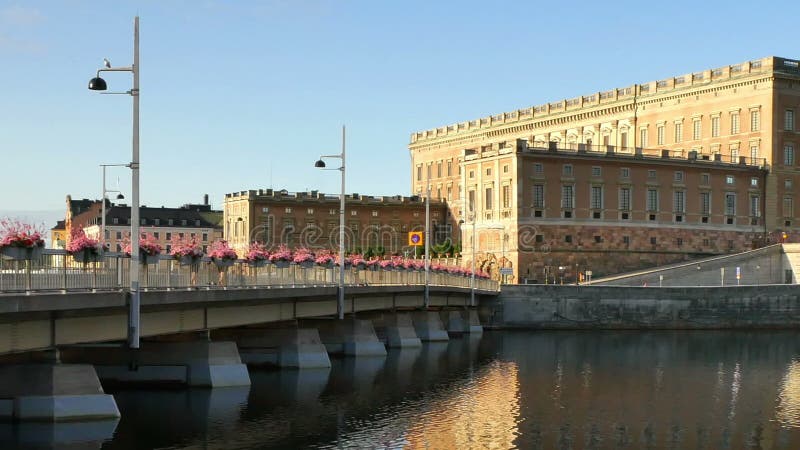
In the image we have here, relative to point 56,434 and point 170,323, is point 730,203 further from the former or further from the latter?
point 56,434

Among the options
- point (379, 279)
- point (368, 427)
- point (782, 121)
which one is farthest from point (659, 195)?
point (368, 427)

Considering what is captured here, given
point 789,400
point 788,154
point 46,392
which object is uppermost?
point 788,154

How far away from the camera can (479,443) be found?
3847 centimetres

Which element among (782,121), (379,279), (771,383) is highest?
(782,121)

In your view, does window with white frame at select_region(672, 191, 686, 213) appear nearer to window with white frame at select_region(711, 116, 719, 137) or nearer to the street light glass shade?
window with white frame at select_region(711, 116, 719, 137)

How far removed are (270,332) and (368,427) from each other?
1798 cm

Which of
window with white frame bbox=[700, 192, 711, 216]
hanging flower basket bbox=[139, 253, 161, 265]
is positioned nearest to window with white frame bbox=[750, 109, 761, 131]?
window with white frame bbox=[700, 192, 711, 216]

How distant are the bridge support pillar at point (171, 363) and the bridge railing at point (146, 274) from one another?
3.11 meters

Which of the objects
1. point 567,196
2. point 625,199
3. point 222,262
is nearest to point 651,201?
point 625,199

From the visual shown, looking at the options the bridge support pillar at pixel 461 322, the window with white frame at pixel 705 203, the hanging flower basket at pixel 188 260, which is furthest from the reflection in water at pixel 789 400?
the window with white frame at pixel 705 203

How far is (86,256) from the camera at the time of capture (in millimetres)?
36125

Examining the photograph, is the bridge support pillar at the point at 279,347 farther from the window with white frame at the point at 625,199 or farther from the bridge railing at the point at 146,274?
the window with white frame at the point at 625,199

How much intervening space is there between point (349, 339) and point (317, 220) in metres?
78.8

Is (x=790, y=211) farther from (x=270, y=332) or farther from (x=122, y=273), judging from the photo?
(x=122, y=273)
